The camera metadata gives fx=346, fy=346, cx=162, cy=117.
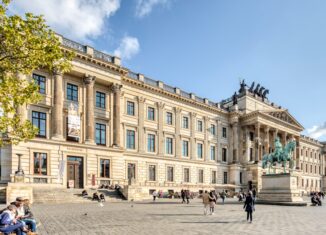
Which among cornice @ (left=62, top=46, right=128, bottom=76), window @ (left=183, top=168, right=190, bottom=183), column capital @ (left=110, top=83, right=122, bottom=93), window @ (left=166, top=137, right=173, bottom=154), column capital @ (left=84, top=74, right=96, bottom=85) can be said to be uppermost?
cornice @ (left=62, top=46, right=128, bottom=76)

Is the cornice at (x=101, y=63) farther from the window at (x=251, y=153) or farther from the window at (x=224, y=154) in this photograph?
the window at (x=251, y=153)

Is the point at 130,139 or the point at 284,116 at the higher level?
the point at 284,116

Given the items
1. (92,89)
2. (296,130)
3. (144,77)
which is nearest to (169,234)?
(92,89)

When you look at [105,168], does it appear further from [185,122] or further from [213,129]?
[213,129]

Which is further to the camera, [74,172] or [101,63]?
[101,63]

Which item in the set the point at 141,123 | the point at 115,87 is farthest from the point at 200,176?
the point at 115,87

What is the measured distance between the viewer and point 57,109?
126 feet

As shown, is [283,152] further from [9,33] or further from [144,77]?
[9,33]

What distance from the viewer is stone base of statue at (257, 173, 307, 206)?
35000mm

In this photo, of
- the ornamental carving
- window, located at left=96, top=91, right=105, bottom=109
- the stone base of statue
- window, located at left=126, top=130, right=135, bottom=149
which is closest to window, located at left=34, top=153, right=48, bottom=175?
window, located at left=96, top=91, right=105, bottom=109

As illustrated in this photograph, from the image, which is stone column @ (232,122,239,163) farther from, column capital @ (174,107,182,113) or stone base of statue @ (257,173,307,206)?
stone base of statue @ (257,173,307,206)

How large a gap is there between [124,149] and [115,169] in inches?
157

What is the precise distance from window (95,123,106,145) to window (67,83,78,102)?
4602 mm

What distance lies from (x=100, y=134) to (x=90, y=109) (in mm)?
3820
